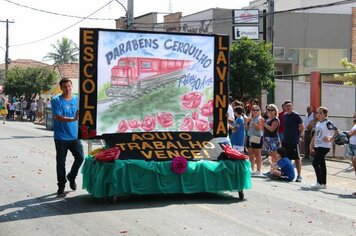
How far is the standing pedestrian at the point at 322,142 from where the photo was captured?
10.7m

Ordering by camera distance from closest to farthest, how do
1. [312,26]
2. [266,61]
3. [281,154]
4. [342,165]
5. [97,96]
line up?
[97,96], [281,154], [342,165], [266,61], [312,26]

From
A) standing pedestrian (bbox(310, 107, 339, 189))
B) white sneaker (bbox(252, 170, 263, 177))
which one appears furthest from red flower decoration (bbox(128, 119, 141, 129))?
white sneaker (bbox(252, 170, 263, 177))

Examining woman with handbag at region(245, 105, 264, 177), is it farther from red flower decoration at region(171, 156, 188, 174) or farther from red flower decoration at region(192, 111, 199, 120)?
red flower decoration at region(171, 156, 188, 174)

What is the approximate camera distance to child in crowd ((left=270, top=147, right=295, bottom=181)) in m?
11.7

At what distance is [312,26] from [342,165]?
75.4ft

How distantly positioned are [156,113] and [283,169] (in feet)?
13.6

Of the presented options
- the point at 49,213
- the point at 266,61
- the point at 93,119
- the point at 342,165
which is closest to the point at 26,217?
the point at 49,213

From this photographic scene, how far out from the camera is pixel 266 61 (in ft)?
61.4

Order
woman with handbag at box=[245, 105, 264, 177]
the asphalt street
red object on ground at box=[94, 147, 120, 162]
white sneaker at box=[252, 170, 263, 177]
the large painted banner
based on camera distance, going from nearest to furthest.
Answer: the asphalt street → red object on ground at box=[94, 147, 120, 162] → the large painted banner → white sneaker at box=[252, 170, 263, 177] → woman with handbag at box=[245, 105, 264, 177]

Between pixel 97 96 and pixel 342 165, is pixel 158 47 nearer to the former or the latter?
pixel 97 96

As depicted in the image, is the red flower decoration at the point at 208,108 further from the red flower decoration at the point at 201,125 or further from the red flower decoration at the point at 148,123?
the red flower decoration at the point at 148,123

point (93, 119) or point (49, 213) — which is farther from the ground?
point (93, 119)

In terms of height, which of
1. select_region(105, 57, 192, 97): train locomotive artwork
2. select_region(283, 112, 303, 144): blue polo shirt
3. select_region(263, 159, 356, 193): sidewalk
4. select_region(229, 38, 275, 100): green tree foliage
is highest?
select_region(229, 38, 275, 100): green tree foliage

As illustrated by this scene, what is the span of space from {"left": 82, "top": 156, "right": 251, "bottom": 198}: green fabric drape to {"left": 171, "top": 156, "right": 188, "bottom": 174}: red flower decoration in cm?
8
